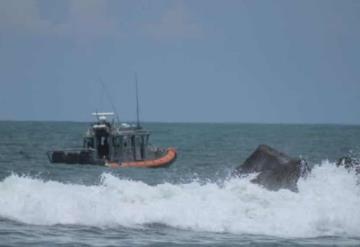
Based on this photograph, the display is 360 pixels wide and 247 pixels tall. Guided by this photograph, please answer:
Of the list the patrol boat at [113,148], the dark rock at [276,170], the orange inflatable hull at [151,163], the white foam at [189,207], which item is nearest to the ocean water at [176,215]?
the white foam at [189,207]

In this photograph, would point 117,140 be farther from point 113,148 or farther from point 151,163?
point 151,163

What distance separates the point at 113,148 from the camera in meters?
Result: 51.2

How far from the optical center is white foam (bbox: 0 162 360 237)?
2292 centimetres

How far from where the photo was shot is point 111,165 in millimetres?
49750

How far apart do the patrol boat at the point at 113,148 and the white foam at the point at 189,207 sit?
2373 cm

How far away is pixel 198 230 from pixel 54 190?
16.5 feet

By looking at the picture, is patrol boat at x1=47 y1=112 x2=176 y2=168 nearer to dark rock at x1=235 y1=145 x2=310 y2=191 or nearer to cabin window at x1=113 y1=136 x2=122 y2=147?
cabin window at x1=113 y1=136 x2=122 y2=147

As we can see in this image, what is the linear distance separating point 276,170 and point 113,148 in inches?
972

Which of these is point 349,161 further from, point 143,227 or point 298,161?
A: point 143,227

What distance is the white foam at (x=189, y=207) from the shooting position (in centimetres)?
2292

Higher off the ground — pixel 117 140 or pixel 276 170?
pixel 117 140

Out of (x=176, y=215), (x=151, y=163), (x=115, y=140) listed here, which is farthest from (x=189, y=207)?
(x=151, y=163)

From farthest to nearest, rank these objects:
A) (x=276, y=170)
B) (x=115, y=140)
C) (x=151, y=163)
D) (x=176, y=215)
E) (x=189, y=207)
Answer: (x=151, y=163), (x=115, y=140), (x=276, y=170), (x=189, y=207), (x=176, y=215)

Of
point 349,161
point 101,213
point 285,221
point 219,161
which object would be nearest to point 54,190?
point 101,213
